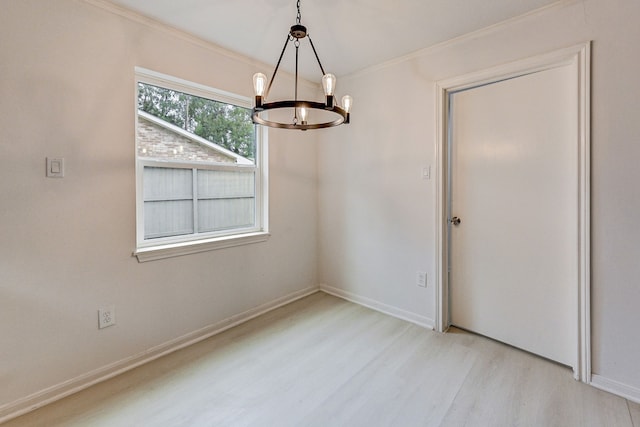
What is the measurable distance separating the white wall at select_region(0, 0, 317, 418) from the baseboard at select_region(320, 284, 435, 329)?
4.68 ft

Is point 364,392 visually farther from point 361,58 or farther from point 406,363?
point 361,58

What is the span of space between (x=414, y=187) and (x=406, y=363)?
55.3 inches

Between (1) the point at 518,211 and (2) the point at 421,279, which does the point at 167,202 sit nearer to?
(2) the point at 421,279

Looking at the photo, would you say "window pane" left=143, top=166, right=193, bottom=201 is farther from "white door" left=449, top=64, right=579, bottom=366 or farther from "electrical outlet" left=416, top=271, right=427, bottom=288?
"white door" left=449, top=64, right=579, bottom=366

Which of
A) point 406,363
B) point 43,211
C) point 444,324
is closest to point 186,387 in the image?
point 43,211

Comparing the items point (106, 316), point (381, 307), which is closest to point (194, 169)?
point (106, 316)

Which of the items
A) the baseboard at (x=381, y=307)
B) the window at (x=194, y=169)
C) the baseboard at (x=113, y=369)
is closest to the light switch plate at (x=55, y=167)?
the window at (x=194, y=169)

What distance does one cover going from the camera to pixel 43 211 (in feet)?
5.53

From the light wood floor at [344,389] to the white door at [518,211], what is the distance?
247 mm

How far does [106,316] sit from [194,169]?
120 cm

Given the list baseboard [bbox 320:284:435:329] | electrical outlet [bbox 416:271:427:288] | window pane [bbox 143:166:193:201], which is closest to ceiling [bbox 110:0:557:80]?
window pane [bbox 143:166:193:201]

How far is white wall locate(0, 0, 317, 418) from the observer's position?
160 cm

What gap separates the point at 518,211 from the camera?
2.18m

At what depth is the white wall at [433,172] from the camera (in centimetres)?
171
